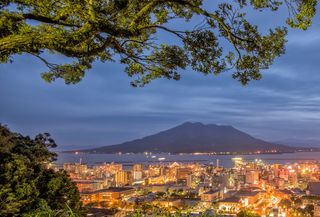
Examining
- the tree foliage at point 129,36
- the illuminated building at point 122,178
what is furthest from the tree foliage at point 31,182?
the illuminated building at point 122,178

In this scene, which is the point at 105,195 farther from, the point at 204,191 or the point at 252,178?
the point at 252,178

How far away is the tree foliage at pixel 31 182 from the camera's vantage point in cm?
389

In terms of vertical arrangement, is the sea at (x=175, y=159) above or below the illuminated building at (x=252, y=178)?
above

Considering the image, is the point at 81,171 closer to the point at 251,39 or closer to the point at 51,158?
the point at 51,158

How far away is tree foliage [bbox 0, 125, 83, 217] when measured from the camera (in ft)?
12.8

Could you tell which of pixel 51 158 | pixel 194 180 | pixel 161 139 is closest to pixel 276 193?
pixel 194 180

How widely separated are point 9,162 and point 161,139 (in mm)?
110236

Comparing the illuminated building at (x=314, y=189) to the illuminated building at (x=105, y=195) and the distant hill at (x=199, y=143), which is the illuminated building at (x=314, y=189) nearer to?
the illuminated building at (x=105, y=195)

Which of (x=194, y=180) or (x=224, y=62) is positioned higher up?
(x=224, y=62)

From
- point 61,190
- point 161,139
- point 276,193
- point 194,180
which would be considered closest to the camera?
point 61,190

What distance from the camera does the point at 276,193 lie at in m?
27.5

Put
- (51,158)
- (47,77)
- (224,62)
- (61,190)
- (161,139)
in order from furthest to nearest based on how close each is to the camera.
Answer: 1. (161,139)
2. (51,158)
3. (61,190)
4. (47,77)
5. (224,62)

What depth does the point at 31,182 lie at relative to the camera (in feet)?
14.1

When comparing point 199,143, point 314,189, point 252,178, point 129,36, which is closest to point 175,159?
point 199,143
